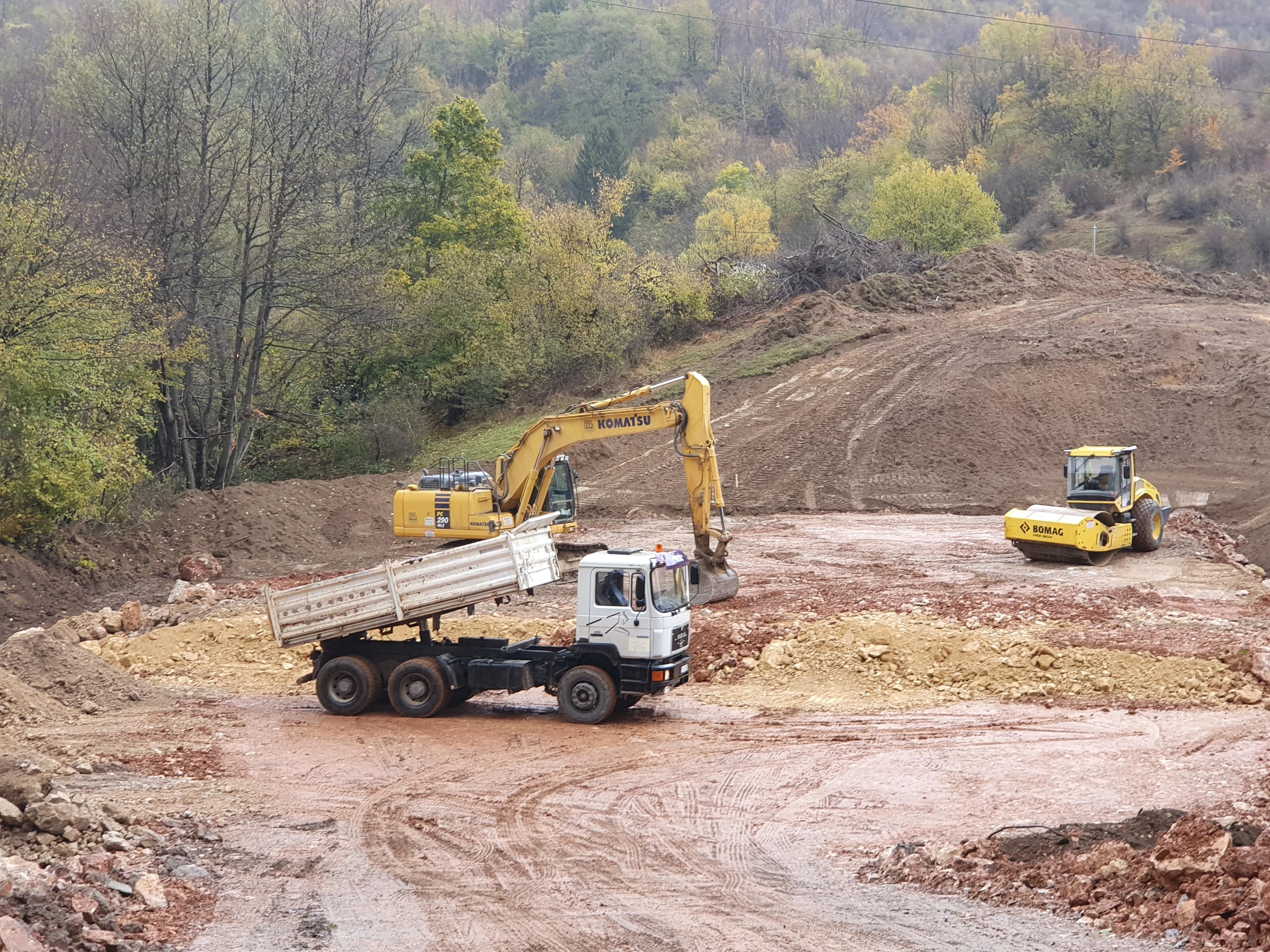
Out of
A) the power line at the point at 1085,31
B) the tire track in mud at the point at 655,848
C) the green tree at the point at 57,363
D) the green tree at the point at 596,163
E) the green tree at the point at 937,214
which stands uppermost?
the power line at the point at 1085,31

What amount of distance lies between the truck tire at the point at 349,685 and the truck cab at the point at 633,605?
10.1ft

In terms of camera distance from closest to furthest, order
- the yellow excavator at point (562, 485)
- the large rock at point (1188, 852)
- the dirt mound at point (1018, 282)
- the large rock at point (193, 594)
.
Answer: the large rock at point (1188, 852), the yellow excavator at point (562, 485), the large rock at point (193, 594), the dirt mound at point (1018, 282)

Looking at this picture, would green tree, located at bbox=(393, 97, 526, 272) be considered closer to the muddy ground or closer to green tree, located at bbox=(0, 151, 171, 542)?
green tree, located at bbox=(0, 151, 171, 542)

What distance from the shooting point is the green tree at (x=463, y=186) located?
50906 mm

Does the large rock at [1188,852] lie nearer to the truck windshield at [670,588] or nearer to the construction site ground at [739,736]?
the construction site ground at [739,736]

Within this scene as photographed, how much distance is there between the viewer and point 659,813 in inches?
520

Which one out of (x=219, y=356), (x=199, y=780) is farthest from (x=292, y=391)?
(x=199, y=780)

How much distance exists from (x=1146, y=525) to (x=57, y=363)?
24.1 metres

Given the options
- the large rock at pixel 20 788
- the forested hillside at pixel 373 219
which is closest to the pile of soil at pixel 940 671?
the large rock at pixel 20 788

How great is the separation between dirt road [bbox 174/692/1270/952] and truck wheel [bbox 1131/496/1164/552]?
1069 centimetres

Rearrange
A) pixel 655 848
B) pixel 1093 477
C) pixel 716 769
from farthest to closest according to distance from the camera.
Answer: pixel 1093 477 < pixel 716 769 < pixel 655 848

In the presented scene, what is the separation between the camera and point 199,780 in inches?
575

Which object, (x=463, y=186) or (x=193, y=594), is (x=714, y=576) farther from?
(x=463, y=186)

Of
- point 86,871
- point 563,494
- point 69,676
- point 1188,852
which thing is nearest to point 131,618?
point 69,676
